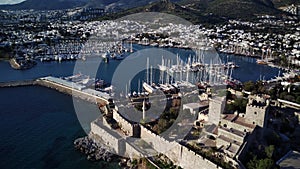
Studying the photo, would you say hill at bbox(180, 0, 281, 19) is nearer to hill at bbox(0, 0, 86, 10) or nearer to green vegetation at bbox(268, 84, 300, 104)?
green vegetation at bbox(268, 84, 300, 104)

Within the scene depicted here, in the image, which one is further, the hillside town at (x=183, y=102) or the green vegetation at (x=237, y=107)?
the green vegetation at (x=237, y=107)

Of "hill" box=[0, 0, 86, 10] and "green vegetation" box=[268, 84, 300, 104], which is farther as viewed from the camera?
"hill" box=[0, 0, 86, 10]

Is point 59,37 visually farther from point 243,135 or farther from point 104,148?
point 243,135

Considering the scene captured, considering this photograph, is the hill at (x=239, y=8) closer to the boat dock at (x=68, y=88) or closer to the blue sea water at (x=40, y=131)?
the boat dock at (x=68, y=88)

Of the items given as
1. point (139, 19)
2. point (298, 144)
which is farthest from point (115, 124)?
point (139, 19)

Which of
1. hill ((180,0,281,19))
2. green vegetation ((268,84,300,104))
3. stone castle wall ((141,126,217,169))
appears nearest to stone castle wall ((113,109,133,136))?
stone castle wall ((141,126,217,169))

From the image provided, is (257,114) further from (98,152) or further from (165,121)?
(98,152)

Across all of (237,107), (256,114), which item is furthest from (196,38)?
(256,114)

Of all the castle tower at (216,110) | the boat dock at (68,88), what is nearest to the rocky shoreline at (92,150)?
the castle tower at (216,110)
